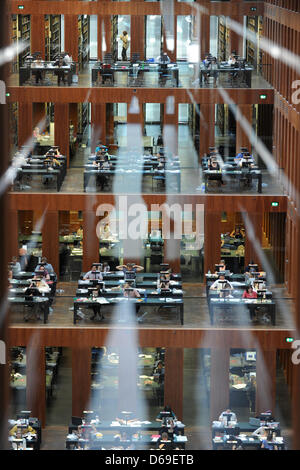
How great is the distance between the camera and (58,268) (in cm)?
2567

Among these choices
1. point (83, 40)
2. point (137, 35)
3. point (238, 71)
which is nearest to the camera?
point (238, 71)

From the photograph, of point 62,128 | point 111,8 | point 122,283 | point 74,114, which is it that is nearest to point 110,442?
point 122,283

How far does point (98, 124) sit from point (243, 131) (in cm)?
417

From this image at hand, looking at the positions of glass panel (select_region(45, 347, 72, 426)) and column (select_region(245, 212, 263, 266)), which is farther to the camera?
column (select_region(245, 212, 263, 266))

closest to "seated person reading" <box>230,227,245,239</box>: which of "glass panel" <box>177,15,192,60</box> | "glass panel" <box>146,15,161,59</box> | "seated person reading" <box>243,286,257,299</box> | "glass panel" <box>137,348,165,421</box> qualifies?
"glass panel" <box>137,348,165,421</box>

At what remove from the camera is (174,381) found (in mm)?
21469

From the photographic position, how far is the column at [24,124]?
28.6 metres

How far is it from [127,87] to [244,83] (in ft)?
10.3

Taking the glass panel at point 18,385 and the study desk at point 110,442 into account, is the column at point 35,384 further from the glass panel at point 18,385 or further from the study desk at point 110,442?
the study desk at point 110,442

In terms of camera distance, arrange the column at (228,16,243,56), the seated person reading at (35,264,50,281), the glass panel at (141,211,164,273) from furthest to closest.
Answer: the column at (228,16,243,56) → the glass panel at (141,211,164,273) → the seated person reading at (35,264,50,281)

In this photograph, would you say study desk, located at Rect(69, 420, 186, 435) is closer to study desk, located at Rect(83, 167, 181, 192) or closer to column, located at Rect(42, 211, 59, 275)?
study desk, located at Rect(83, 167, 181, 192)

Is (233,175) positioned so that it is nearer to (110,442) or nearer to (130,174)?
(130,174)

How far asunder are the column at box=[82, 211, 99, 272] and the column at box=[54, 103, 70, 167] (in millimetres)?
3872

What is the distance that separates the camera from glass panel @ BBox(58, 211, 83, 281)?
25844mm
